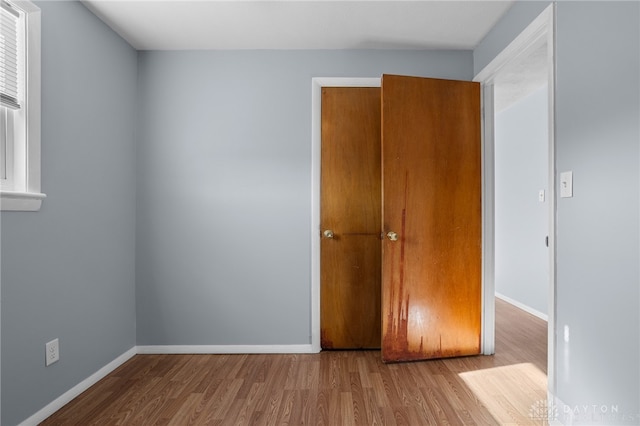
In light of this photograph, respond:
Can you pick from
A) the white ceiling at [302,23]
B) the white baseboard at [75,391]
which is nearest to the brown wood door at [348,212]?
the white ceiling at [302,23]

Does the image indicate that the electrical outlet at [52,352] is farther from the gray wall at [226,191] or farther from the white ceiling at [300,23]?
the white ceiling at [300,23]

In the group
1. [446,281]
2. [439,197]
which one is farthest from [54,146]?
[446,281]

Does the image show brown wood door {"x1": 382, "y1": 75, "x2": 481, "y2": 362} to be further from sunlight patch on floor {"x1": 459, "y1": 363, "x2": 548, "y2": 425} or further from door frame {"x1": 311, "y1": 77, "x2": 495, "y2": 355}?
sunlight patch on floor {"x1": 459, "y1": 363, "x2": 548, "y2": 425}

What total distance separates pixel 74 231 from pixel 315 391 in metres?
1.67

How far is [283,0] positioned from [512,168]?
346 cm

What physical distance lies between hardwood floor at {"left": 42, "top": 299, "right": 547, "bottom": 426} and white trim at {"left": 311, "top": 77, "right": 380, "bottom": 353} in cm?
28

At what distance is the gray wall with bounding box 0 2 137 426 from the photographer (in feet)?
5.81

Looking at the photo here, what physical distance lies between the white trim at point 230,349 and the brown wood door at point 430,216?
678 mm

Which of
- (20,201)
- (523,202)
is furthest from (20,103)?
(523,202)

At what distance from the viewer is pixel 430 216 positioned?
2.61 metres

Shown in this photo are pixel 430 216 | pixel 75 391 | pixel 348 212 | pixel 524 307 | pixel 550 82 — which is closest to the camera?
pixel 550 82

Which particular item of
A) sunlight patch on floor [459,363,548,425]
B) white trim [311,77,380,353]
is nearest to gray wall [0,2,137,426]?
white trim [311,77,380,353]

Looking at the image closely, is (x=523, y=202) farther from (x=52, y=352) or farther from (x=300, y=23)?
(x=52, y=352)

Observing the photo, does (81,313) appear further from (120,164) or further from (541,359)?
(541,359)
